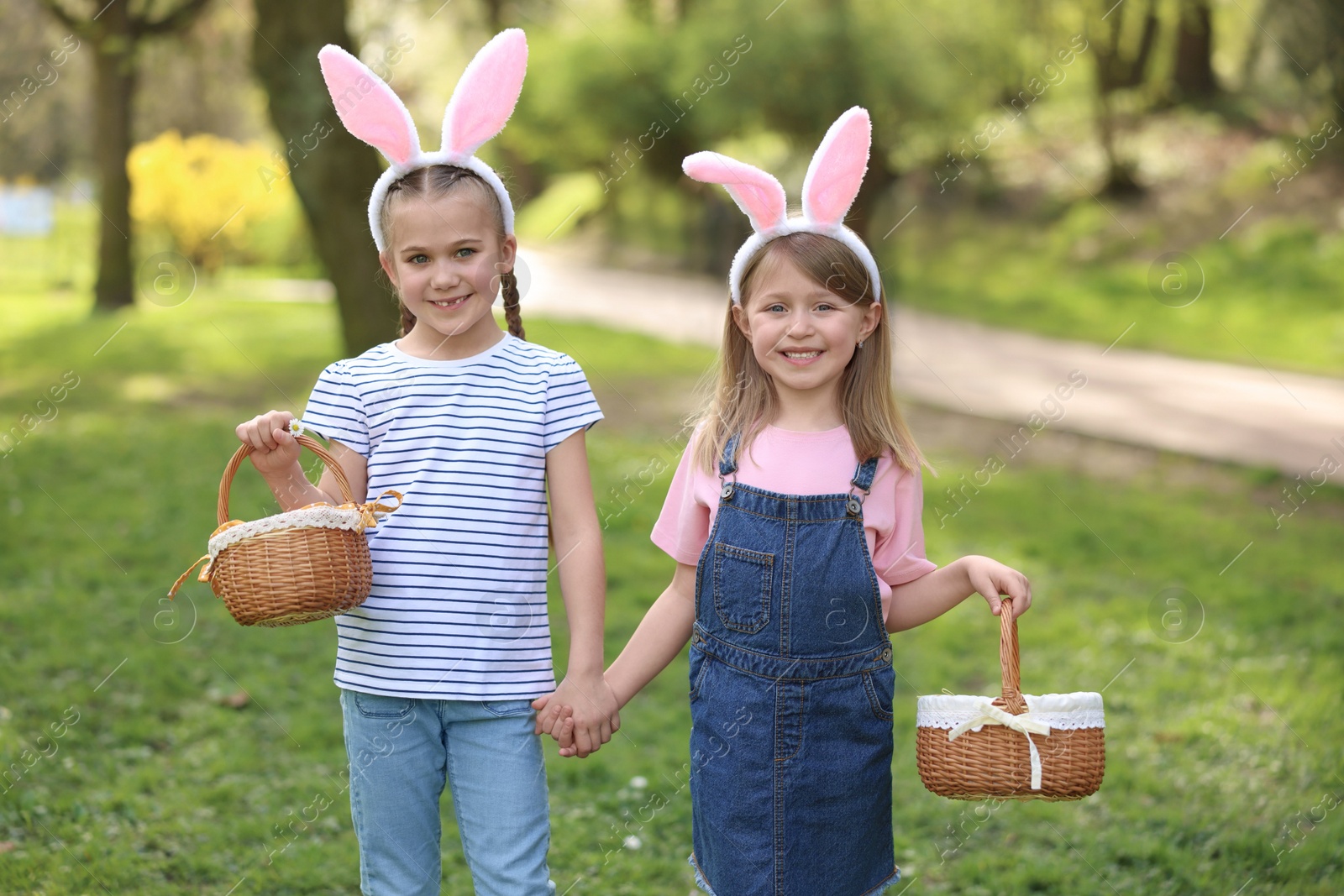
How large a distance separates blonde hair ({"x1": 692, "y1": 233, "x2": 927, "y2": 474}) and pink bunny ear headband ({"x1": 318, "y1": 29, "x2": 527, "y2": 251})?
53cm

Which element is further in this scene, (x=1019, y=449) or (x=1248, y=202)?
(x=1248, y=202)

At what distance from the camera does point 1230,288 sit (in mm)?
11773

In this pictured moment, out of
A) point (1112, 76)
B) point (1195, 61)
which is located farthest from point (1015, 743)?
point (1195, 61)

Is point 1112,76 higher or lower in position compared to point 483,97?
higher

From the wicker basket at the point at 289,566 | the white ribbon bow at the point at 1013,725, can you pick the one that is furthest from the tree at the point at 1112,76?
the wicker basket at the point at 289,566

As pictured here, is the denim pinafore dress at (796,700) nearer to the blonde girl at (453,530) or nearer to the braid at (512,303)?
the blonde girl at (453,530)

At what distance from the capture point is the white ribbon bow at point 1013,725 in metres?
2.04

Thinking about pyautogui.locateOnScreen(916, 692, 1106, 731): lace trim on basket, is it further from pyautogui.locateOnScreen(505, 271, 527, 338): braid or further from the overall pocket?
pyautogui.locateOnScreen(505, 271, 527, 338): braid

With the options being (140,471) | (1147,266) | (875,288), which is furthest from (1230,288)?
(875,288)

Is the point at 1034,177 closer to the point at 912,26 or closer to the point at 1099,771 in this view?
the point at 912,26

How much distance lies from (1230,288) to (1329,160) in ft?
7.84

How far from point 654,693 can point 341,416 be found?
2528 millimetres

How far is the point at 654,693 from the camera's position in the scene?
15.1ft

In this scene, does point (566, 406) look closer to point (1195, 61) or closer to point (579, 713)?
point (579, 713)
